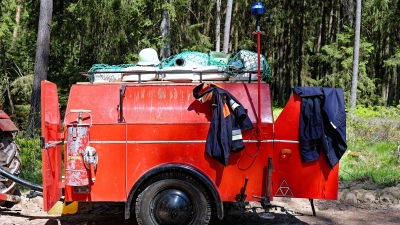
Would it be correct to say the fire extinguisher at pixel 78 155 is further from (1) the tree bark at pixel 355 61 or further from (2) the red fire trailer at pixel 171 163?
(1) the tree bark at pixel 355 61

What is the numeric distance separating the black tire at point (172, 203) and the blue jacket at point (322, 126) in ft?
4.78

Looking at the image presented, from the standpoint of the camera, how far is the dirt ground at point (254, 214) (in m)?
6.12

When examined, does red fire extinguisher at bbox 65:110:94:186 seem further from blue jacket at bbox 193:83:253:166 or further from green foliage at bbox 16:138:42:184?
green foliage at bbox 16:138:42:184

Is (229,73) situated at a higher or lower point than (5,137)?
higher

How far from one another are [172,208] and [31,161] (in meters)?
5.26

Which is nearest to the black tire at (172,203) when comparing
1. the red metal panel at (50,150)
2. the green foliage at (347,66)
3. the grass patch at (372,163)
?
the red metal panel at (50,150)

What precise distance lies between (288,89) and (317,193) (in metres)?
29.9

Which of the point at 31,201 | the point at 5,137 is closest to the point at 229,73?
the point at 5,137

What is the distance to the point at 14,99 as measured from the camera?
2183 cm

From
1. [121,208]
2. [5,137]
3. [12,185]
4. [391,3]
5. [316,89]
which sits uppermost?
[391,3]

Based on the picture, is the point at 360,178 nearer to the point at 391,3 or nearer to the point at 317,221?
the point at 317,221

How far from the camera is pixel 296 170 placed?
532cm

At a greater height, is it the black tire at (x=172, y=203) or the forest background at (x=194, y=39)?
the forest background at (x=194, y=39)

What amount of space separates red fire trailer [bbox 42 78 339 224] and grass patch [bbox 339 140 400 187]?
3804 millimetres
